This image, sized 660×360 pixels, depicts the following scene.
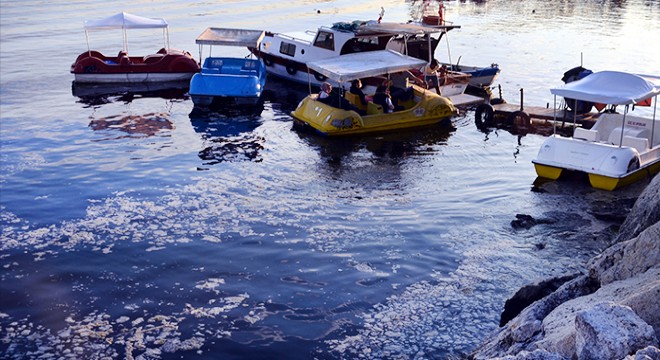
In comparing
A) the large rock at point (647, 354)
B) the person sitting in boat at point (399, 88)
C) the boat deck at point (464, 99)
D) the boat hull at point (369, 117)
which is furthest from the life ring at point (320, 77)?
the large rock at point (647, 354)

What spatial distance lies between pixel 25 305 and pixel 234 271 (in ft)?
13.2

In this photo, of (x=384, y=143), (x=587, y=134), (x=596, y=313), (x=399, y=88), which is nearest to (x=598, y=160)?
(x=587, y=134)

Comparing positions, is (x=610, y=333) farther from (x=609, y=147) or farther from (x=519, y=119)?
(x=519, y=119)

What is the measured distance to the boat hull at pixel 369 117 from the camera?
24.8 meters

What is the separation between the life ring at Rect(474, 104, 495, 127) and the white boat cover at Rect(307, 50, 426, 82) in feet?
10.5

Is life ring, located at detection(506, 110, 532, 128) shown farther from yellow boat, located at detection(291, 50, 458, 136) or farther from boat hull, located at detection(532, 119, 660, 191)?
boat hull, located at detection(532, 119, 660, 191)

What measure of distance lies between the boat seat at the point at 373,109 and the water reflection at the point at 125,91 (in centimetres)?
1033

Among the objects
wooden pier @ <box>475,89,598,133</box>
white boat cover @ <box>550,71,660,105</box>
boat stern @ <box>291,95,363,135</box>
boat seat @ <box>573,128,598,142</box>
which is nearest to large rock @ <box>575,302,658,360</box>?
white boat cover @ <box>550,71,660,105</box>

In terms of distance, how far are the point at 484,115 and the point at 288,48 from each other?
38.3 ft

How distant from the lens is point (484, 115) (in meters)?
27.2

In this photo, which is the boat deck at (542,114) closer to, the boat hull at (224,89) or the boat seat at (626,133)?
the boat seat at (626,133)

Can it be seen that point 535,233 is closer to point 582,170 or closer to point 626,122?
point 582,170

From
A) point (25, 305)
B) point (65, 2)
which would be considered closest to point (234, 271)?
point (25, 305)

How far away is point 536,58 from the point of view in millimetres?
41594
